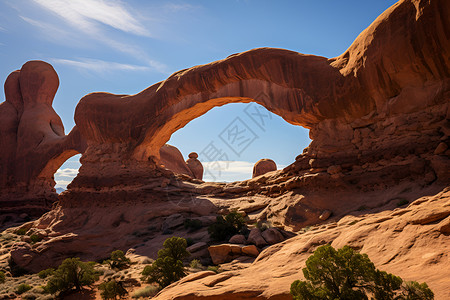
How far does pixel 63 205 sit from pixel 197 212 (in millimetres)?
10026

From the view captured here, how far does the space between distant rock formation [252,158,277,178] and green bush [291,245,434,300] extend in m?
26.2

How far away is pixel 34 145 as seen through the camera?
1193 inches

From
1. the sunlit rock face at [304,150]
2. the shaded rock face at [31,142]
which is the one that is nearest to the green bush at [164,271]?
the sunlit rock face at [304,150]

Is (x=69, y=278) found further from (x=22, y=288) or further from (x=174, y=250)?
(x=174, y=250)

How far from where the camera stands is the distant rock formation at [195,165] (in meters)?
40.1

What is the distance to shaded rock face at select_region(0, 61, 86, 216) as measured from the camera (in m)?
28.8

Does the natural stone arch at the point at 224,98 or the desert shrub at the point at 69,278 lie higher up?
the natural stone arch at the point at 224,98

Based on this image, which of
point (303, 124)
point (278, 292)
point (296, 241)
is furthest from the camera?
point (303, 124)

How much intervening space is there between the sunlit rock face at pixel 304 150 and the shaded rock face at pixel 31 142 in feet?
29.9

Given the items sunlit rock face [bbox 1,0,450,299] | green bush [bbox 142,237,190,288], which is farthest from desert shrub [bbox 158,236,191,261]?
sunlit rock face [bbox 1,0,450,299]

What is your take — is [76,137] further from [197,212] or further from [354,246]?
[354,246]

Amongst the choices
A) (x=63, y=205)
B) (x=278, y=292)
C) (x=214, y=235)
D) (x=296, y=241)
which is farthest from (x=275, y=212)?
(x=63, y=205)

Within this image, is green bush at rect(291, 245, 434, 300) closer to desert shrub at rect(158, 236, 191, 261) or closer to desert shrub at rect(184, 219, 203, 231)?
desert shrub at rect(158, 236, 191, 261)

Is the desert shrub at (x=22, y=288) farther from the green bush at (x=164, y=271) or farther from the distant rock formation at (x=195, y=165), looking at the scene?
the distant rock formation at (x=195, y=165)
